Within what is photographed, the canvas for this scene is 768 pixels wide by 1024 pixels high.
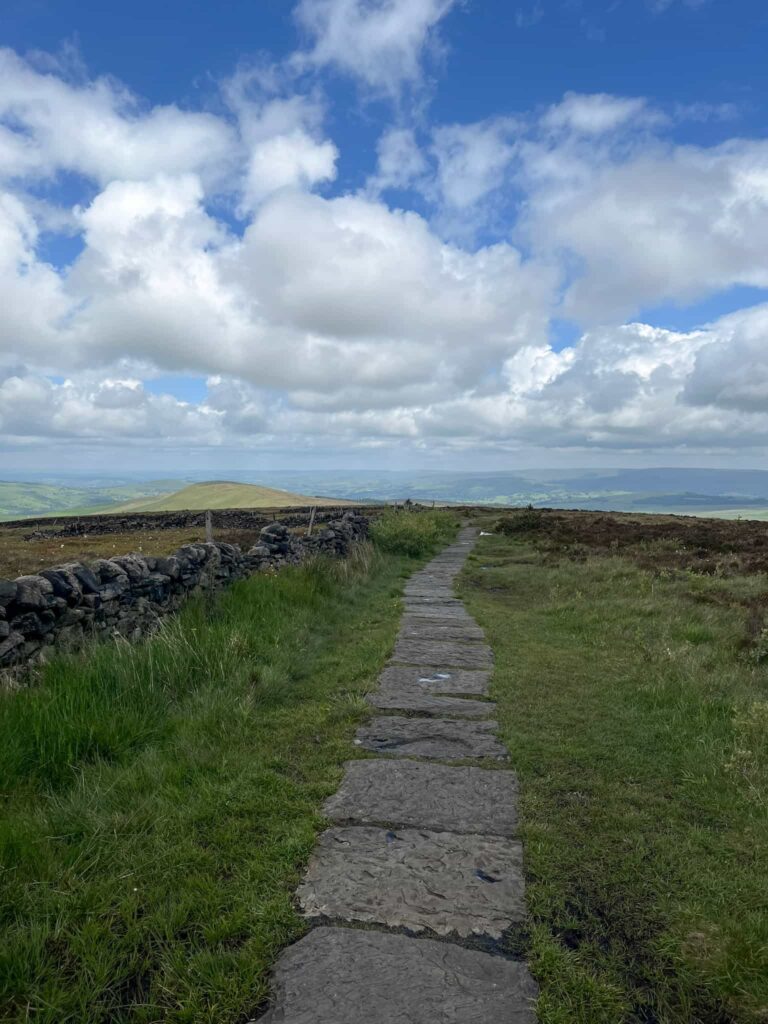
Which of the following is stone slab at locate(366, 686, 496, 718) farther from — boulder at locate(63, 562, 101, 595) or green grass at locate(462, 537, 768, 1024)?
boulder at locate(63, 562, 101, 595)

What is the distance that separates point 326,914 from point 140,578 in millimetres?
6319

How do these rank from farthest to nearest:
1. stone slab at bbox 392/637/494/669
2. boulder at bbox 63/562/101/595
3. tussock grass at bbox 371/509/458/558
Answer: tussock grass at bbox 371/509/458/558 → stone slab at bbox 392/637/494/669 → boulder at bbox 63/562/101/595

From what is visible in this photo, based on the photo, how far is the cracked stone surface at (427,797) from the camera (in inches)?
157

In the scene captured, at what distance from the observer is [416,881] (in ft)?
11.0

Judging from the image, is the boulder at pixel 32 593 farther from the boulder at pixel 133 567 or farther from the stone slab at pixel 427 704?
the stone slab at pixel 427 704

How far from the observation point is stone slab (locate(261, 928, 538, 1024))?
2469 millimetres

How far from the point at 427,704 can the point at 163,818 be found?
317 cm

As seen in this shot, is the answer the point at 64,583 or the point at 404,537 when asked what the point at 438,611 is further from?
the point at 404,537

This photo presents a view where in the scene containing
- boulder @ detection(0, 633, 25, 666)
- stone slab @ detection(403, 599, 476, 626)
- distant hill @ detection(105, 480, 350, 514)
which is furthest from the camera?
distant hill @ detection(105, 480, 350, 514)

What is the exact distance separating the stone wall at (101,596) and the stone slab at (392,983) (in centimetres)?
484

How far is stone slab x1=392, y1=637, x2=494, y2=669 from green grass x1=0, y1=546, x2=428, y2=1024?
2.44 feet

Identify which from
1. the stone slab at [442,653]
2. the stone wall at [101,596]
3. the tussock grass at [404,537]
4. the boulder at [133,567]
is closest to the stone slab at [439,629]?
the stone slab at [442,653]

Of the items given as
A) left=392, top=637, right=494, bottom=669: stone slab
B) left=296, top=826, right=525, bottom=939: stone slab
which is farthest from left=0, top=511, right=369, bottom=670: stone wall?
left=296, top=826, right=525, bottom=939: stone slab

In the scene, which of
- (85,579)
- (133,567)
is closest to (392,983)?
(85,579)
